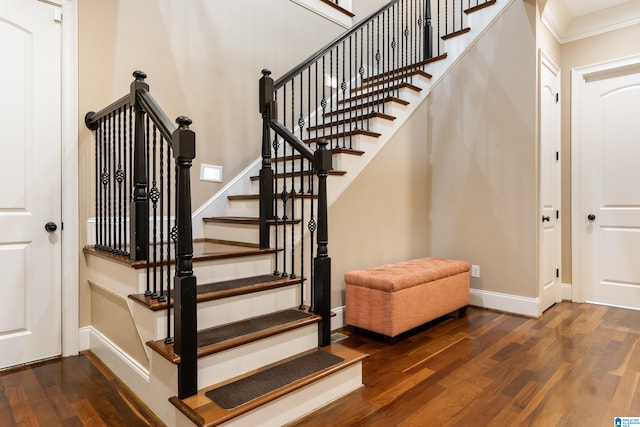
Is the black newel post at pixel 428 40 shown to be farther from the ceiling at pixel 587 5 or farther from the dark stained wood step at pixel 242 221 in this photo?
the dark stained wood step at pixel 242 221

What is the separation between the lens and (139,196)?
2127 mm

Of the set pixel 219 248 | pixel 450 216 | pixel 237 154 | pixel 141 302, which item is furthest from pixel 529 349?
pixel 237 154

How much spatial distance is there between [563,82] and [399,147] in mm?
2015

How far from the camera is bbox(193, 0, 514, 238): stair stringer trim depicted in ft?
10.5

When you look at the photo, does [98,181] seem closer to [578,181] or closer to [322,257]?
[322,257]

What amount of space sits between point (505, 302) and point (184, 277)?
10.2 feet

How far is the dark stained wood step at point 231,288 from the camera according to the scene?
191 centimetres

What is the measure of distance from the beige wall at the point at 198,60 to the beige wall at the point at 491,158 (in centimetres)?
182

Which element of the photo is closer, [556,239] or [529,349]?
[529,349]

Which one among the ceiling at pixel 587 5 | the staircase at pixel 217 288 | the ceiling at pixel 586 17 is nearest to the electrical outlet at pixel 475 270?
the staircase at pixel 217 288

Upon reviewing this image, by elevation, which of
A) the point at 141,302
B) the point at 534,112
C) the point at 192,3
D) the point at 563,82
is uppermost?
the point at 192,3

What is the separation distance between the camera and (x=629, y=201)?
3762 mm

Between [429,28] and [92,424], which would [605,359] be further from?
[429,28]

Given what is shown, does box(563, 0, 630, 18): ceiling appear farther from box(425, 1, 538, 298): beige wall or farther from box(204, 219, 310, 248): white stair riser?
box(204, 219, 310, 248): white stair riser
